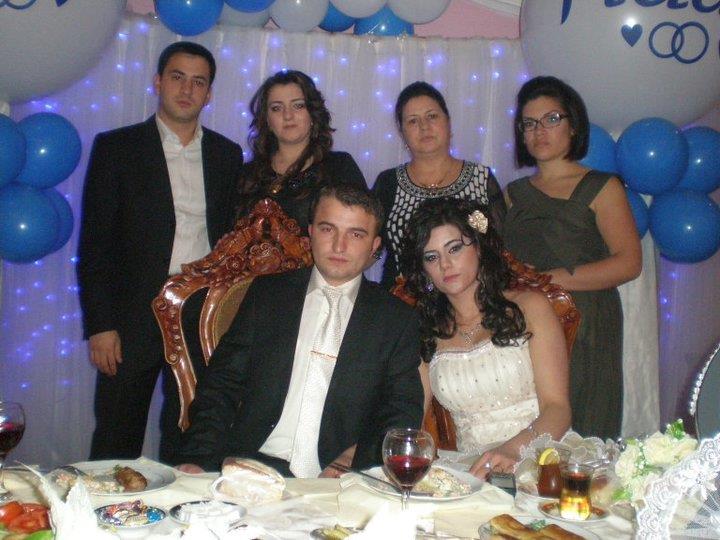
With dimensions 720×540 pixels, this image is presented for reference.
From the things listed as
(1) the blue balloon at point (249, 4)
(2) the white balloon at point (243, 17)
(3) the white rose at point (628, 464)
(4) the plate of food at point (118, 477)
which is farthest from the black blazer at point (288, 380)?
(2) the white balloon at point (243, 17)

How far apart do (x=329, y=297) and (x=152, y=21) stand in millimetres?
3239

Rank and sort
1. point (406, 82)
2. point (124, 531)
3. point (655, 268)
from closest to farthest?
point (124, 531) < point (655, 268) < point (406, 82)

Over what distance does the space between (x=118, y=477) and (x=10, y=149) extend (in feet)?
9.17

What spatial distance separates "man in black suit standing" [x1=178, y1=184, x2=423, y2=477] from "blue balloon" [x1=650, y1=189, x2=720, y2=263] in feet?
8.15

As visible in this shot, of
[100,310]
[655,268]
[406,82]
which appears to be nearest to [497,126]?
[406,82]

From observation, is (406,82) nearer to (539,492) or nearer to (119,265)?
(119,265)

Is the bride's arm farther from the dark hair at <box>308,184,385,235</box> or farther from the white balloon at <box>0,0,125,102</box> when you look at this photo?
the white balloon at <box>0,0,125,102</box>

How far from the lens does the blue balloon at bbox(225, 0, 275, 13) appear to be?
15.7 feet

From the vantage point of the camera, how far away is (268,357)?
8.41ft

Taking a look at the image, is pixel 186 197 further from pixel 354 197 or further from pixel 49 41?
pixel 354 197

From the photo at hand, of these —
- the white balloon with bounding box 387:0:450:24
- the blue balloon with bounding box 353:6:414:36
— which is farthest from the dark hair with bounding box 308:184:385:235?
the blue balloon with bounding box 353:6:414:36

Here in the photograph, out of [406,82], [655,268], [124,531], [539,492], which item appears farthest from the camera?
[406,82]

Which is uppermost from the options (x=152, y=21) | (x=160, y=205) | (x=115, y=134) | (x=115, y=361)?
(x=152, y=21)

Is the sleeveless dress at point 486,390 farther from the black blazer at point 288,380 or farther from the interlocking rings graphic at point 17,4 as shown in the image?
the interlocking rings graphic at point 17,4
